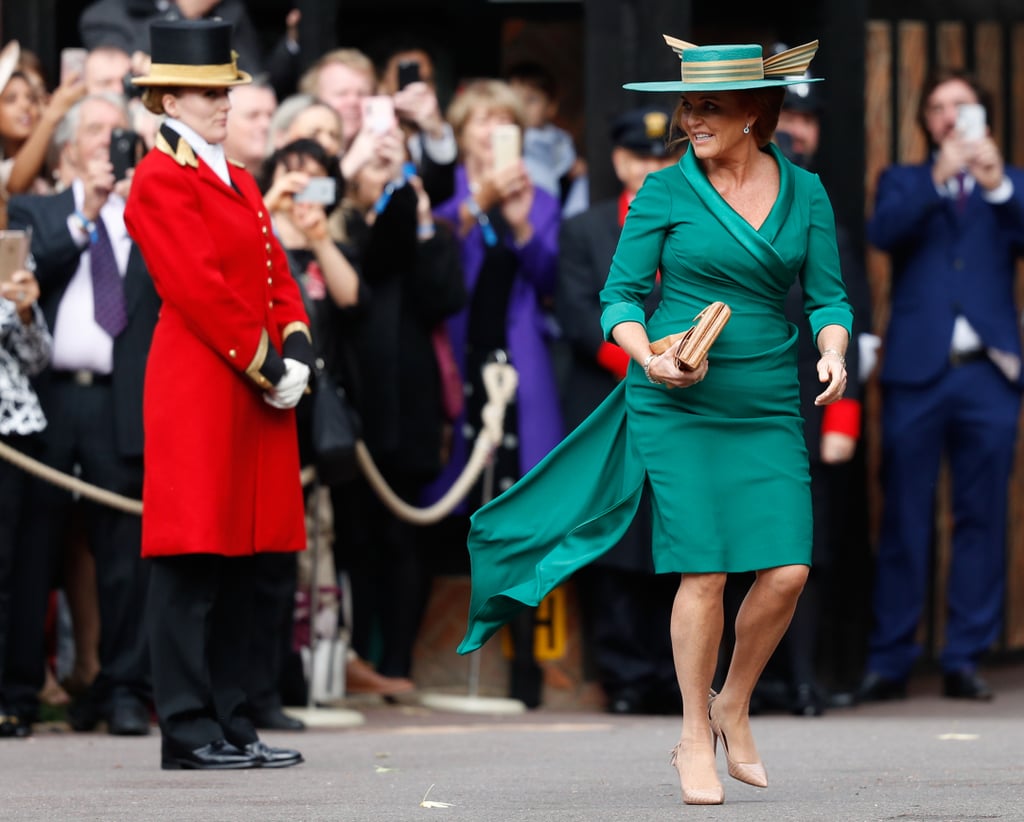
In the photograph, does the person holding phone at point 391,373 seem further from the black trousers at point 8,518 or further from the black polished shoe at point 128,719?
the black polished shoe at point 128,719

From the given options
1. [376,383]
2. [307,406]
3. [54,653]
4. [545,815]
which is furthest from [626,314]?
[54,653]

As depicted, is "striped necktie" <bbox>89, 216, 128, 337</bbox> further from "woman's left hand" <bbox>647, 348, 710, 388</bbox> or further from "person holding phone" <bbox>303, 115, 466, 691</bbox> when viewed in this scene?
"woman's left hand" <bbox>647, 348, 710, 388</bbox>

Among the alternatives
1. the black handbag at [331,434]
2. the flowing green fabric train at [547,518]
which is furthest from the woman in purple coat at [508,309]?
the flowing green fabric train at [547,518]

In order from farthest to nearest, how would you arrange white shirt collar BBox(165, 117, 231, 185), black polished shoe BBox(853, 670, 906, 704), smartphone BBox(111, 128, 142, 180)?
1. black polished shoe BBox(853, 670, 906, 704)
2. smartphone BBox(111, 128, 142, 180)
3. white shirt collar BBox(165, 117, 231, 185)

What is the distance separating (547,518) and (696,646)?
0.59 meters

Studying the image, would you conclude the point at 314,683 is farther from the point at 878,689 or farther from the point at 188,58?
the point at 188,58

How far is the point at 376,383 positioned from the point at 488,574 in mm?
3111

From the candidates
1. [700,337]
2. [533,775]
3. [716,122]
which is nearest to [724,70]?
[716,122]

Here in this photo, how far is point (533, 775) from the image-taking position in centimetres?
682

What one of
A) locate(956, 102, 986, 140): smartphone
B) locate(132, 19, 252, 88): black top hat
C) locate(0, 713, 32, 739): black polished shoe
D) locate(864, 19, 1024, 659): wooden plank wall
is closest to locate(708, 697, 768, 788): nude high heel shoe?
locate(132, 19, 252, 88): black top hat

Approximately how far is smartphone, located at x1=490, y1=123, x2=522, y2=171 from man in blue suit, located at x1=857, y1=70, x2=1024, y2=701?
1.66 metres

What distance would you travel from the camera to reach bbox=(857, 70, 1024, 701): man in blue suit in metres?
10.2

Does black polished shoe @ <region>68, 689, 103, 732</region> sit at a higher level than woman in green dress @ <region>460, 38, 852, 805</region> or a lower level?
lower

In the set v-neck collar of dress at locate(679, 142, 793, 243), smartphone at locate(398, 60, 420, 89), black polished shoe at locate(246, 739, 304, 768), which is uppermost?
smartphone at locate(398, 60, 420, 89)
